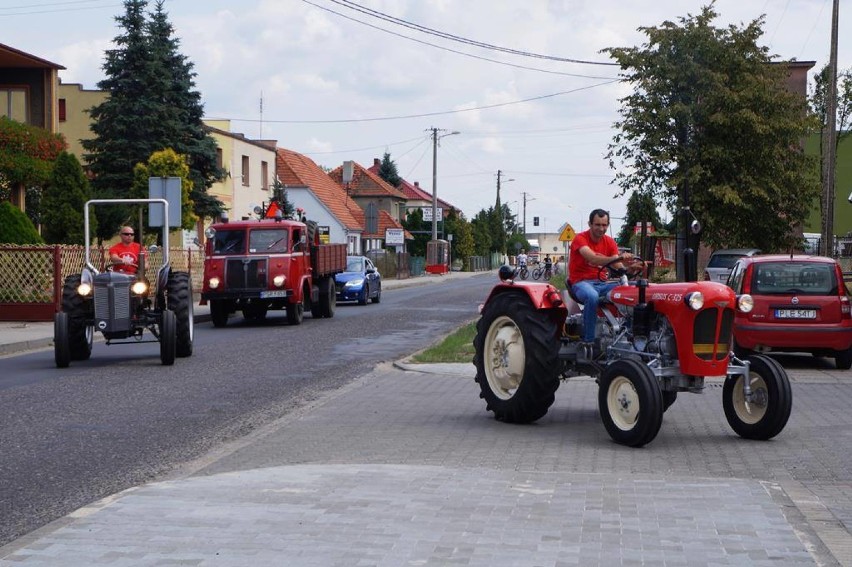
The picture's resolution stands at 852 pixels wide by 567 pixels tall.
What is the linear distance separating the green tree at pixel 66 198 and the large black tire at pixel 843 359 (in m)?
22.8

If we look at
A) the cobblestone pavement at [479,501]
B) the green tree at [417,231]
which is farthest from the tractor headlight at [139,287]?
the green tree at [417,231]

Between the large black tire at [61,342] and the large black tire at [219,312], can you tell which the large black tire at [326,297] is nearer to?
the large black tire at [219,312]

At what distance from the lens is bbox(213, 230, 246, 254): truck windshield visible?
89.3ft

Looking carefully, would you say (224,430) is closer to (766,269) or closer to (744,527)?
(744,527)

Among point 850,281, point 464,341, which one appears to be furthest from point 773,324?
point 850,281

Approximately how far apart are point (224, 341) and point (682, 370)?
44.8 ft

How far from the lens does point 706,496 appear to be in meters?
7.28

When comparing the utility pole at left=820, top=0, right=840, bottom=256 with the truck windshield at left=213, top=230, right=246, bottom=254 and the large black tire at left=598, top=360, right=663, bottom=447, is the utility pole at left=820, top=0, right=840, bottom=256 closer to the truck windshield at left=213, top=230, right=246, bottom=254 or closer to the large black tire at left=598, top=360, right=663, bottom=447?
the truck windshield at left=213, top=230, right=246, bottom=254

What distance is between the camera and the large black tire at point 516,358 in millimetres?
10672

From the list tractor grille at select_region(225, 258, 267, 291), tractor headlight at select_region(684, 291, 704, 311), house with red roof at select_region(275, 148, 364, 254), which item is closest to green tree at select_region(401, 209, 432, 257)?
house with red roof at select_region(275, 148, 364, 254)

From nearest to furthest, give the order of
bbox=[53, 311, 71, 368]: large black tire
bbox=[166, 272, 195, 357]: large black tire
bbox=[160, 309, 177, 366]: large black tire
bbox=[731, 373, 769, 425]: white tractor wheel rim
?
bbox=[731, 373, 769, 425]: white tractor wheel rim
bbox=[53, 311, 71, 368]: large black tire
bbox=[160, 309, 177, 366]: large black tire
bbox=[166, 272, 195, 357]: large black tire

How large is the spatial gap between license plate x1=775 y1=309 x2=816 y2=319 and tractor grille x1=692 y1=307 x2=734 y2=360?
296 inches

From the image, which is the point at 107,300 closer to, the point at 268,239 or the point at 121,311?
the point at 121,311

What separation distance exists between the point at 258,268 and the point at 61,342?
391 inches
